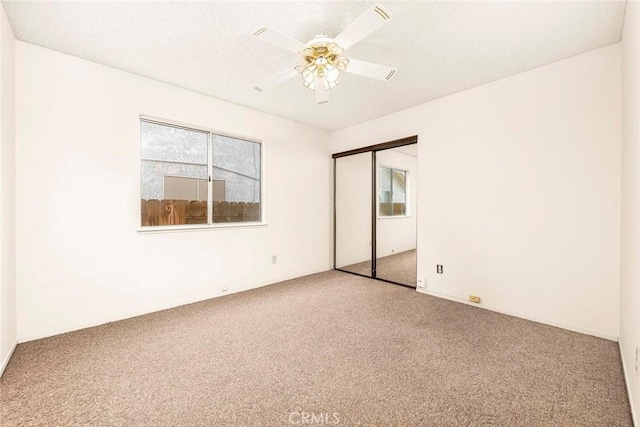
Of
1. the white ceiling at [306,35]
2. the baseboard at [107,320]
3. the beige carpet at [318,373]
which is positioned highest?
the white ceiling at [306,35]

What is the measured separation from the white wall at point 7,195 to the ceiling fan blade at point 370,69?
8.18 ft

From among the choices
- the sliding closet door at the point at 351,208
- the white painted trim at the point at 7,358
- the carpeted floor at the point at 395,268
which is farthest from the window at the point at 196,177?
the carpeted floor at the point at 395,268

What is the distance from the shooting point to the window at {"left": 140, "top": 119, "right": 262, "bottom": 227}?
307cm

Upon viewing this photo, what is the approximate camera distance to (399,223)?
5469mm

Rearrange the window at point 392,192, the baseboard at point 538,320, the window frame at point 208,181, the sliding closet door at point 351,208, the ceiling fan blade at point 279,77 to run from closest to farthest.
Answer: the ceiling fan blade at point 279,77, the baseboard at point 538,320, the window frame at point 208,181, the sliding closet door at point 351,208, the window at point 392,192

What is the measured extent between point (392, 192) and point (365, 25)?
4.00 meters

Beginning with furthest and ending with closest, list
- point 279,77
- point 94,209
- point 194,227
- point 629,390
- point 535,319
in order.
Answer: point 194,227
point 535,319
point 94,209
point 279,77
point 629,390

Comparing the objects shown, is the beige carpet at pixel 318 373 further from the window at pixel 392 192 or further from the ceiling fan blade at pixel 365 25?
the window at pixel 392 192

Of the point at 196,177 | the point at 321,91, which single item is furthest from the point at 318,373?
the point at 196,177

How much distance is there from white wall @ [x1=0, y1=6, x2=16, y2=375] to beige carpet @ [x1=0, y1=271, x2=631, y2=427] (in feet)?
0.84

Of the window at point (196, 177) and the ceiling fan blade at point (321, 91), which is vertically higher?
the ceiling fan blade at point (321, 91)

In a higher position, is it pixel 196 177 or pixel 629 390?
pixel 196 177

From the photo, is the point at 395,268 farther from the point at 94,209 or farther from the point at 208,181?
the point at 94,209

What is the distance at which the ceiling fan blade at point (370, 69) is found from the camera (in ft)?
6.78
